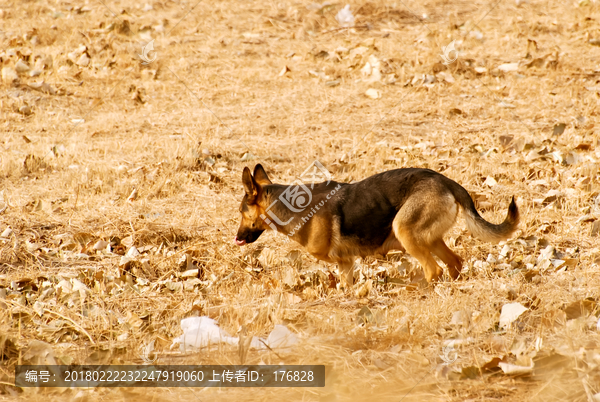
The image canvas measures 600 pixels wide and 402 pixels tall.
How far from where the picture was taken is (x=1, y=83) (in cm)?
1180

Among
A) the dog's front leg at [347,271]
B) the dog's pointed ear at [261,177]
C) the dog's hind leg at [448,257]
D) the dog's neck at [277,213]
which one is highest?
the dog's pointed ear at [261,177]

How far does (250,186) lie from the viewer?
6.08 m

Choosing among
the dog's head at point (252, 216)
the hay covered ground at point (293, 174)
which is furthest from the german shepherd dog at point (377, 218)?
the hay covered ground at point (293, 174)

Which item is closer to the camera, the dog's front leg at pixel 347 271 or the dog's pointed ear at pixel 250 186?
the dog's front leg at pixel 347 271

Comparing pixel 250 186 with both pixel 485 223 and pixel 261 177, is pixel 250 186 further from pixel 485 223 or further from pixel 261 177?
pixel 485 223

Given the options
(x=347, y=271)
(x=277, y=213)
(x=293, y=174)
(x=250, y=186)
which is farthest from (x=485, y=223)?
(x=293, y=174)

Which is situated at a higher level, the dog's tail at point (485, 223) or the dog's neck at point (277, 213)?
the dog's tail at point (485, 223)

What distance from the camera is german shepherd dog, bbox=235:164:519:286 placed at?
561 cm

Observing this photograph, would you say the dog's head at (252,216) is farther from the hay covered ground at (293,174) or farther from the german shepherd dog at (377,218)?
the hay covered ground at (293,174)

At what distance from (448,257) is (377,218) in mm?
765

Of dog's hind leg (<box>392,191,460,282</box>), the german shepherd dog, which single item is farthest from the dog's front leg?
dog's hind leg (<box>392,191,460,282</box>)

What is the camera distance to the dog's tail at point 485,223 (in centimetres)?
541

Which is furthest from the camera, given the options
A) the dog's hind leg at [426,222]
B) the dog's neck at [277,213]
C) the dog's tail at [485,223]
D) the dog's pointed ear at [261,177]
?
the dog's pointed ear at [261,177]

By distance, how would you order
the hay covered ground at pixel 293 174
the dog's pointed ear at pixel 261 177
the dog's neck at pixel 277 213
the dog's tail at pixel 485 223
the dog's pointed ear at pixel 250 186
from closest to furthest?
the hay covered ground at pixel 293 174
the dog's tail at pixel 485 223
the dog's pointed ear at pixel 250 186
the dog's neck at pixel 277 213
the dog's pointed ear at pixel 261 177
